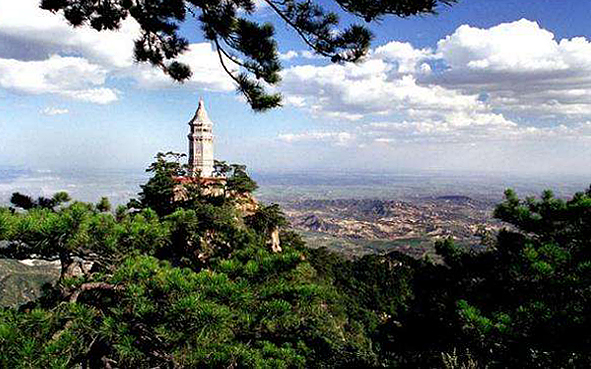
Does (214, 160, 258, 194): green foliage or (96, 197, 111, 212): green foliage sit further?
(214, 160, 258, 194): green foliage

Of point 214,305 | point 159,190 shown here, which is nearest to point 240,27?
point 214,305

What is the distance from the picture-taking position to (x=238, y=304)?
3.96 meters

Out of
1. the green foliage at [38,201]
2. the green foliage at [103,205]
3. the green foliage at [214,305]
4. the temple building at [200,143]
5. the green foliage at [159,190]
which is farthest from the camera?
the temple building at [200,143]

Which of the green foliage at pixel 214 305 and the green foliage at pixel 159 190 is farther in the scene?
the green foliage at pixel 159 190

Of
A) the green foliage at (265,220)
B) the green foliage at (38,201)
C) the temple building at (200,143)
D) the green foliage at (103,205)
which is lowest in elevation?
the green foliage at (265,220)

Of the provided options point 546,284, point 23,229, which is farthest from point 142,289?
point 546,284

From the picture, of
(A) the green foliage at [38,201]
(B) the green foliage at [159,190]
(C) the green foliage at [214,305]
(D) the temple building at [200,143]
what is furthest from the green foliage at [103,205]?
(D) the temple building at [200,143]

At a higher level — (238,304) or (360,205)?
(238,304)

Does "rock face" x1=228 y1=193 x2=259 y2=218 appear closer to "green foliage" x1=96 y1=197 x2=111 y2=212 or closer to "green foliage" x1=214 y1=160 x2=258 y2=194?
"green foliage" x1=214 y1=160 x2=258 y2=194

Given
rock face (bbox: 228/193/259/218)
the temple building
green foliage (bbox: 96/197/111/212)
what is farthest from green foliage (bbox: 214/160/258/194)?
green foliage (bbox: 96/197/111/212)

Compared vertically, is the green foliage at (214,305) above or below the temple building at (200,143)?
below

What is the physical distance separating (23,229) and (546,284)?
15.8 feet

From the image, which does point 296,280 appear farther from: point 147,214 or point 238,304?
point 147,214

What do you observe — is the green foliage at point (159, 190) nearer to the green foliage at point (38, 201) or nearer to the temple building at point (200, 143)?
the temple building at point (200, 143)
